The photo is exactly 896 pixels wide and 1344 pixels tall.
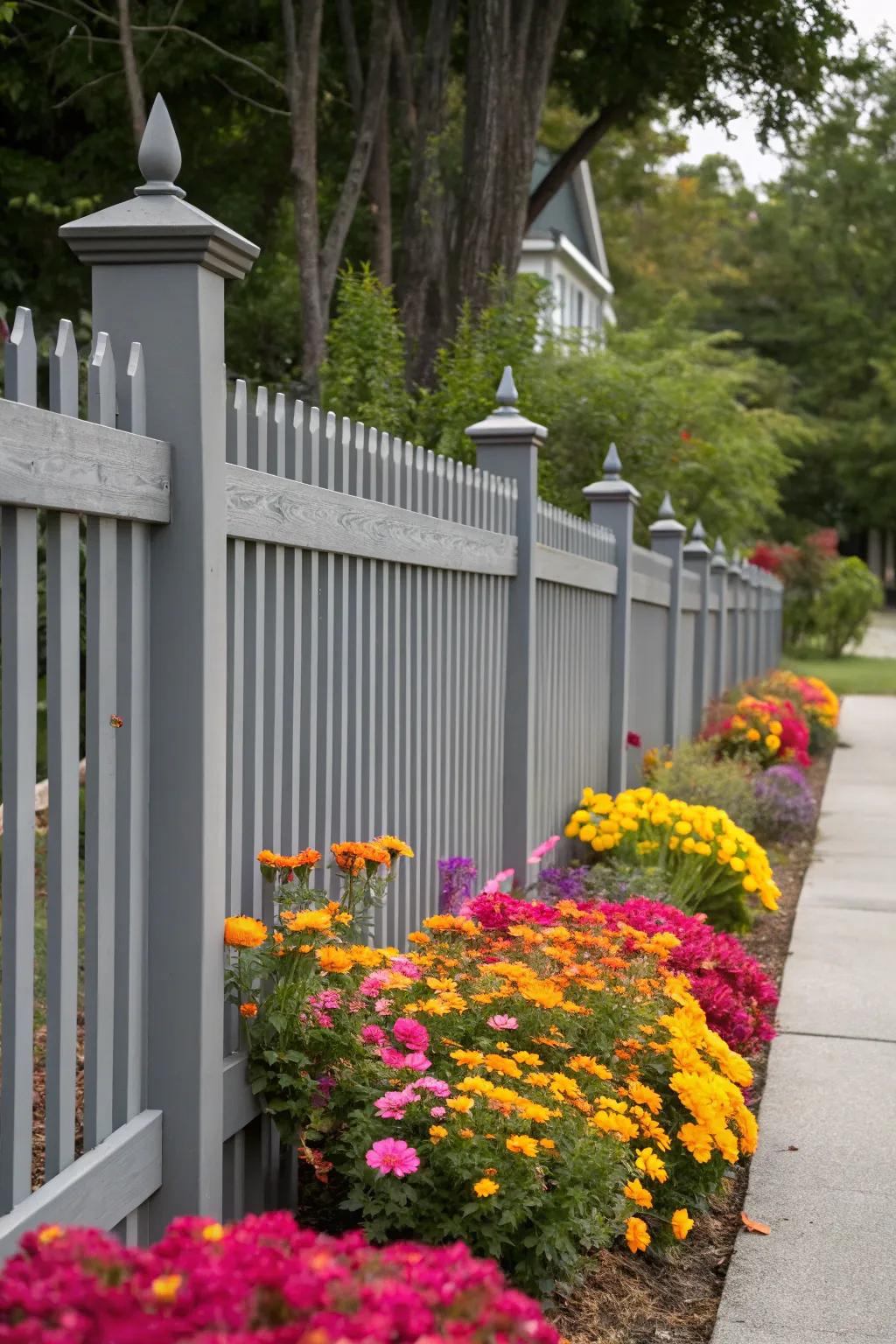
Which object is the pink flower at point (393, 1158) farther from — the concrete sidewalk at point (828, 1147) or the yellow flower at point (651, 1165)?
the concrete sidewalk at point (828, 1147)

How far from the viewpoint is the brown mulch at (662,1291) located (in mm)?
2852

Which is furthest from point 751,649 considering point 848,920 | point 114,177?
point 848,920

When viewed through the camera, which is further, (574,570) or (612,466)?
(612,466)

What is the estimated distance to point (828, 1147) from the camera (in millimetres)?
3883

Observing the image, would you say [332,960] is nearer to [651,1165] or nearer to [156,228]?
[651,1165]

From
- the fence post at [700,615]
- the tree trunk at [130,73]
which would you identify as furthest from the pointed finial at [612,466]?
the tree trunk at [130,73]

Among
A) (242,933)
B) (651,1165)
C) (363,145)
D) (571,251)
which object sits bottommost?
(651,1165)

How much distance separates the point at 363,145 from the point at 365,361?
9.25 ft

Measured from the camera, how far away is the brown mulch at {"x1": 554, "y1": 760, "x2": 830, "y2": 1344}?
9.36 ft

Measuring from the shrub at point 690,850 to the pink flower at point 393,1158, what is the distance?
131 inches

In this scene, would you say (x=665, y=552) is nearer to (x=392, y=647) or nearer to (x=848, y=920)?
(x=848, y=920)

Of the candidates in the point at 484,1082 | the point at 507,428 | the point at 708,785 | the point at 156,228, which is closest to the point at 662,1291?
the point at 484,1082

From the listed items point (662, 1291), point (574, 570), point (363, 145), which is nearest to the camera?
point (662, 1291)

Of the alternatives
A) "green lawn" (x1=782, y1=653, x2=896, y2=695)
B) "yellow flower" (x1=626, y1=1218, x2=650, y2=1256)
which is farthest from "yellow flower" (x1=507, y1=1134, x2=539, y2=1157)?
"green lawn" (x1=782, y1=653, x2=896, y2=695)
